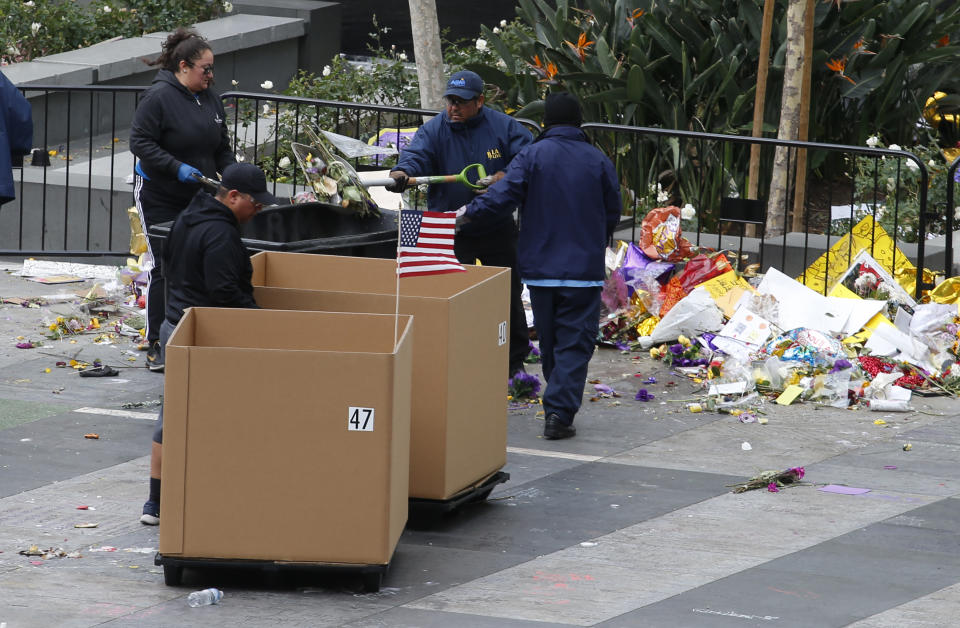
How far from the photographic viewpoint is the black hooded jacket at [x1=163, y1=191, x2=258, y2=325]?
589 cm

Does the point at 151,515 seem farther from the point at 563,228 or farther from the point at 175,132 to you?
the point at 175,132

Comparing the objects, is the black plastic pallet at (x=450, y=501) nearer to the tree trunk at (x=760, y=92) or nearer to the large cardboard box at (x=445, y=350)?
the large cardboard box at (x=445, y=350)

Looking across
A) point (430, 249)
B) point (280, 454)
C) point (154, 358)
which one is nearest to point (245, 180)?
point (430, 249)

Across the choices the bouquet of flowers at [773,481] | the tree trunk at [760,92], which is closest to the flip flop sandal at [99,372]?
the bouquet of flowers at [773,481]

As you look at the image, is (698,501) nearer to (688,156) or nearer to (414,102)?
(688,156)

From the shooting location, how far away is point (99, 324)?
31.7 feet

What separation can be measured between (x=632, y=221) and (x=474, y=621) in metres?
6.14

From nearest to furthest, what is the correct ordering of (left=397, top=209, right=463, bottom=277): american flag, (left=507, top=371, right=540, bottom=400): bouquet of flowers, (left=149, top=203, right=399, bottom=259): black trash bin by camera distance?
(left=397, top=209, right=463, bottom=277): american flag → (left=149, top=203, right=399, bottom=259): black trash bin → (left=507, top=371, right=540, bottom=400): bouquet of flowers

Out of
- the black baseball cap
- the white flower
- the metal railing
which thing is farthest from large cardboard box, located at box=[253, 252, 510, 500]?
the white flower

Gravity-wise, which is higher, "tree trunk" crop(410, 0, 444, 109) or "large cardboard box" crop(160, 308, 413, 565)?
"tree trunk" crop(410, 0, 444, 109)

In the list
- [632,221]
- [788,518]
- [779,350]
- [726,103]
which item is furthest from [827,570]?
[726,103]

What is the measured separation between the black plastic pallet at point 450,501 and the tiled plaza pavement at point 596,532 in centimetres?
7

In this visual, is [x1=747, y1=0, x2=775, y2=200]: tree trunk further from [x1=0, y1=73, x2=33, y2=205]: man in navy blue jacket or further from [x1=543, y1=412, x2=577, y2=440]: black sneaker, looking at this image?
[x1=0, y1=73, x2=33, y2=205]: man in navy blue jacket

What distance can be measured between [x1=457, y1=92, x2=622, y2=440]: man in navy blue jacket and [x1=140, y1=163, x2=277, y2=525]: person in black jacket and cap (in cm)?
194
